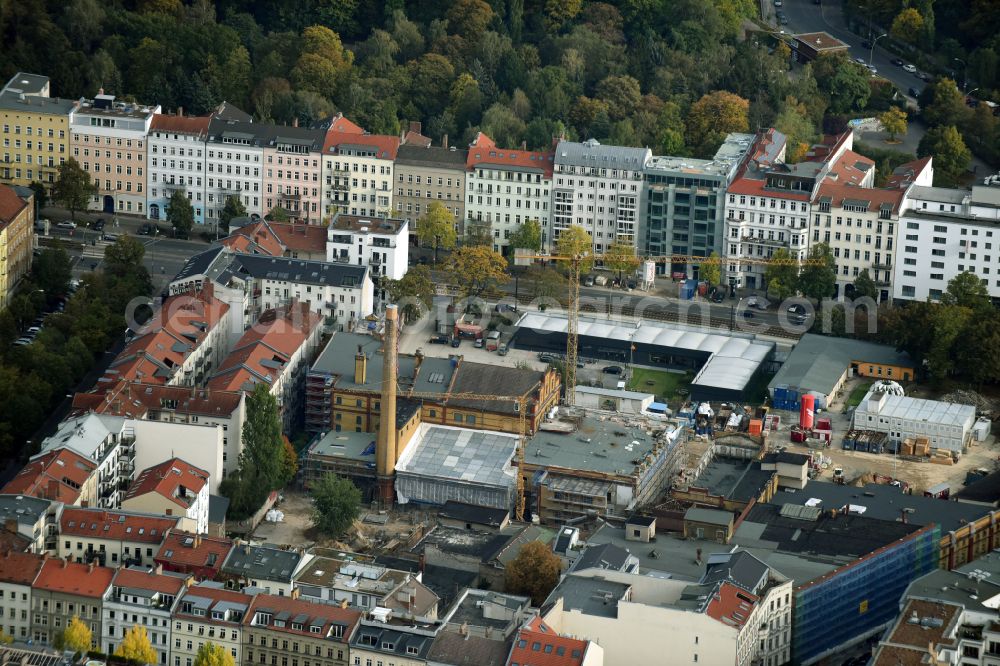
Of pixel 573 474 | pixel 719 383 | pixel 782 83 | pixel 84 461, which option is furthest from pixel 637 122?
pixel 84 461

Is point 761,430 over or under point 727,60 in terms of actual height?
under

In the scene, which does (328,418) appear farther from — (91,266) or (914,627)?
(914,627)

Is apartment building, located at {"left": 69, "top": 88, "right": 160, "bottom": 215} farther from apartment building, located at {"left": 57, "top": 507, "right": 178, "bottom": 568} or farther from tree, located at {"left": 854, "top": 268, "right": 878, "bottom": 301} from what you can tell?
apartment building, located at {"left": 57, "top": 507, "right": 178, "bottom": 568}

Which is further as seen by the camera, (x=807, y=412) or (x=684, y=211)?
(x=684, y=211)

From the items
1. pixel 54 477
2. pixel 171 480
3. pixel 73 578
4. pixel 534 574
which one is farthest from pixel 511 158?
pixel 73 578

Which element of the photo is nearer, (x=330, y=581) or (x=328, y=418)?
(x=330, y=581)

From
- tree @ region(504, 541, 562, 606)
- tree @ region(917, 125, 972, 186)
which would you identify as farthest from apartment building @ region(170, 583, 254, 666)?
tree @ region(917, 125, 972, 186)

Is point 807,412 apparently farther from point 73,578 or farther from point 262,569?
point 73,578
